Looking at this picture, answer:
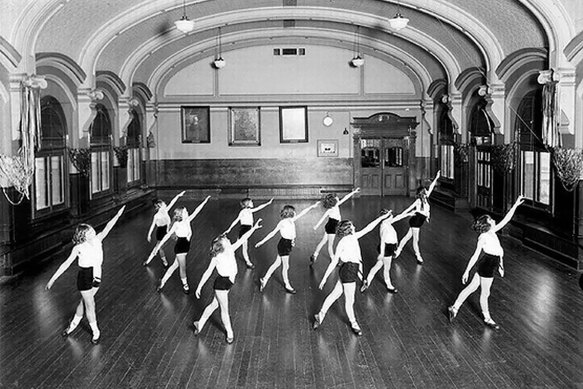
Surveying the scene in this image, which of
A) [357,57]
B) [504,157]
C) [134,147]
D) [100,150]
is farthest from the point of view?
[134,147]

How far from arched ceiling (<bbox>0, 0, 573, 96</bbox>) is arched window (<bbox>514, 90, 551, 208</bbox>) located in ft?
4.09

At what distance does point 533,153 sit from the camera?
13.0 metres

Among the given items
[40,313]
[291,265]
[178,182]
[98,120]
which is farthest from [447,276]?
[178,182]

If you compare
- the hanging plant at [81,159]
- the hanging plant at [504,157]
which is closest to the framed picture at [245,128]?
the hanging plant at [81,159]

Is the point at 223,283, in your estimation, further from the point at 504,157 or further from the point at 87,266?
the point at 504,157

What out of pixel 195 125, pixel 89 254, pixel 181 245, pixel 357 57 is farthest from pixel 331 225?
pixel 195 125

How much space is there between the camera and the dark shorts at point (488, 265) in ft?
22.8

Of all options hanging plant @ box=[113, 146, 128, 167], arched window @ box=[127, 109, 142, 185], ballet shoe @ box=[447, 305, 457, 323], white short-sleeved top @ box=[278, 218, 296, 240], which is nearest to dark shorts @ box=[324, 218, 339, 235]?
white short-sleeved top @ box=[278, 218, 296, 240]

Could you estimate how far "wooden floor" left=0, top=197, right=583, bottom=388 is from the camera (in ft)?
19.0

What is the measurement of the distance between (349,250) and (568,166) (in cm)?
571

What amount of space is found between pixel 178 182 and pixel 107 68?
6.42 meters

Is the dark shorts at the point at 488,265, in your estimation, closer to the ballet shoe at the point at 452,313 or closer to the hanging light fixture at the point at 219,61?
the ballet shoe at the point at 452,313

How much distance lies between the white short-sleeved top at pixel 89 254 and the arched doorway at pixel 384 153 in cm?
1587

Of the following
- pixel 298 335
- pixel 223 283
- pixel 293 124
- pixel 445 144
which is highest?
pixel 293 124
